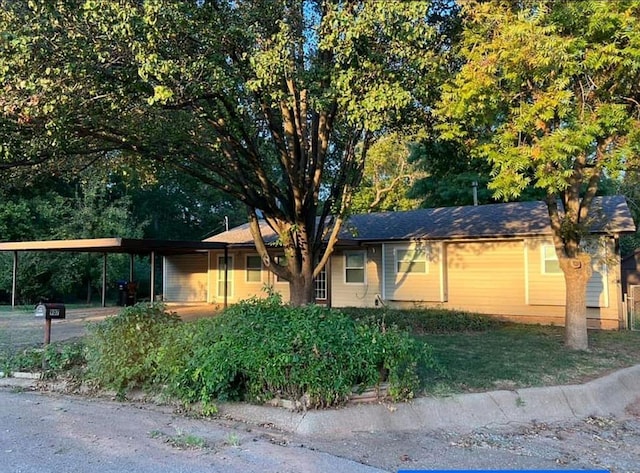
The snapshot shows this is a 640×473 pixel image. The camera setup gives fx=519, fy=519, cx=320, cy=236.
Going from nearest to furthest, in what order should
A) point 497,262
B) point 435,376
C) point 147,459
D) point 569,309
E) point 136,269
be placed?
point 147,459 < point 435,376 < point 569,309 < point 497,262 < point 136,269

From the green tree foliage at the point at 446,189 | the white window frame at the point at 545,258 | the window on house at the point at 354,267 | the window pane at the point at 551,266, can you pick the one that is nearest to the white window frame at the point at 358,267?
the window on house at the point at 354,267

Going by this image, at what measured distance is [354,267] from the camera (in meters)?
18.2

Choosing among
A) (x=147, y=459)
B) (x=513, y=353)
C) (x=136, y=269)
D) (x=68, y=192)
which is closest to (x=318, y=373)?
(x=147, y=459)

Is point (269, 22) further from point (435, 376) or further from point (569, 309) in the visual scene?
point (569, 309)

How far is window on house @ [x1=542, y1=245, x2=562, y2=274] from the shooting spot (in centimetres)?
1423

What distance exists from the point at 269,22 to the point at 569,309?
24.7ft

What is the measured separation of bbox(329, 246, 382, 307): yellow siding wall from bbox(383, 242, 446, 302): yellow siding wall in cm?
51

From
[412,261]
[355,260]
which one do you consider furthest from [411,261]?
[355,260]

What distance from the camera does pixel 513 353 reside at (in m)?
9.06

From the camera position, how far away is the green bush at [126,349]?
6516 millimetres

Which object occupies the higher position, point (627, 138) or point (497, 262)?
point (627, 138)

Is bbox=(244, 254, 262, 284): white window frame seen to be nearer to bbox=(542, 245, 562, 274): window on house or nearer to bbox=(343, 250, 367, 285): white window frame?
bbox=(343, 250, 367, 285): white window frame

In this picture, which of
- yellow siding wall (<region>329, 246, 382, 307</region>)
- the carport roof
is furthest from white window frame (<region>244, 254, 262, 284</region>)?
yellow siding wall (<region>329, 246, 382, 307</region>)

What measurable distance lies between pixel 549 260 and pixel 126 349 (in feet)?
38.5
